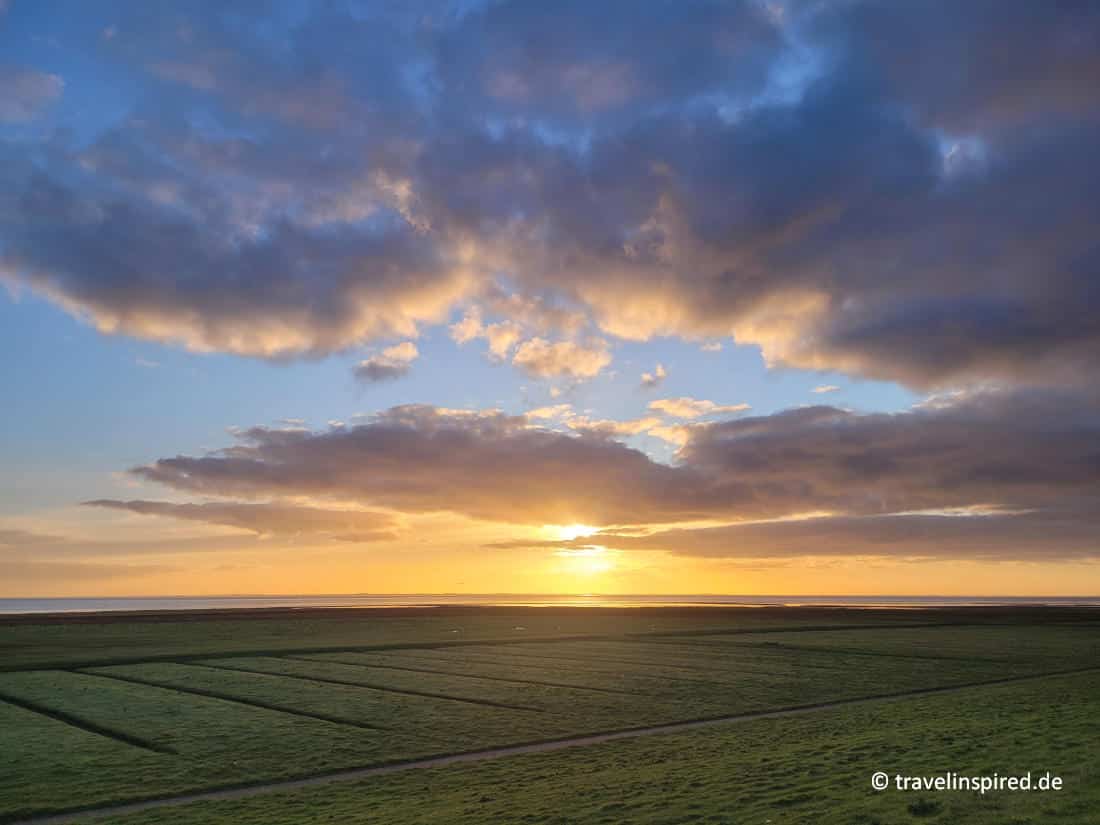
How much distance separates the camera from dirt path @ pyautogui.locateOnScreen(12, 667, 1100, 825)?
22250 mm

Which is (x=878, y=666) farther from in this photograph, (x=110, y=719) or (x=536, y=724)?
(x=110, y=719)

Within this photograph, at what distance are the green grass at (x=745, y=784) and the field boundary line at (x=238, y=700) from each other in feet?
35.4

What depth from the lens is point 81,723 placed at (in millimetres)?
35469

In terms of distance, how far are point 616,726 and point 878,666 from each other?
32.0 m

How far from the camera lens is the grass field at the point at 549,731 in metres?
20.8

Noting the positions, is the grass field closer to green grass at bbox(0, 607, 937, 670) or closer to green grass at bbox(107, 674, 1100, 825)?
green grass at bbox(107, 674, 1100, 825)

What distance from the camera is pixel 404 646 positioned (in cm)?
7744

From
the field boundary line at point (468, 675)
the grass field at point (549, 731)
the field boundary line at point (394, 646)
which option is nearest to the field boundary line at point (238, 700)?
the grass field at point (549, 731)

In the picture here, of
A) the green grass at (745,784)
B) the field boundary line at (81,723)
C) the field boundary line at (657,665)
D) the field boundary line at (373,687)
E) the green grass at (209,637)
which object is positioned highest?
the green grass at (745,784)

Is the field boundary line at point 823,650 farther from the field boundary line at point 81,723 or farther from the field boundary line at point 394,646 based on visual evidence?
the field boundary line at point 81,723

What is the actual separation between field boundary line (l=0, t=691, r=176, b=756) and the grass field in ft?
0.54

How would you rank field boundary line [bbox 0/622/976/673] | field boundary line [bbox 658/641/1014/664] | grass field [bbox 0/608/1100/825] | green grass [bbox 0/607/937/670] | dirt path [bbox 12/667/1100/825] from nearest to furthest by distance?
1. grass field [bbox 0/608/1100/825]
2. dirt path [bbox 12/667/1100/825]
3. field boundary line [bbox 0/622/976/673]
4. field boundary line [bbox 658/641/1014/664]
5. green grass [bbox 0/607/937/670]

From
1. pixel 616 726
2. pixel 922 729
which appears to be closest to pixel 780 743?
pixel 922 729

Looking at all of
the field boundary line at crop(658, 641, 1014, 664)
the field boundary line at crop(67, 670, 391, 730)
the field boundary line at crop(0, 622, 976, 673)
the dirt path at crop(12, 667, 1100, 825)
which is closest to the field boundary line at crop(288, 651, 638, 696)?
the field boundary line at crop(0, 622, 976, 673)
